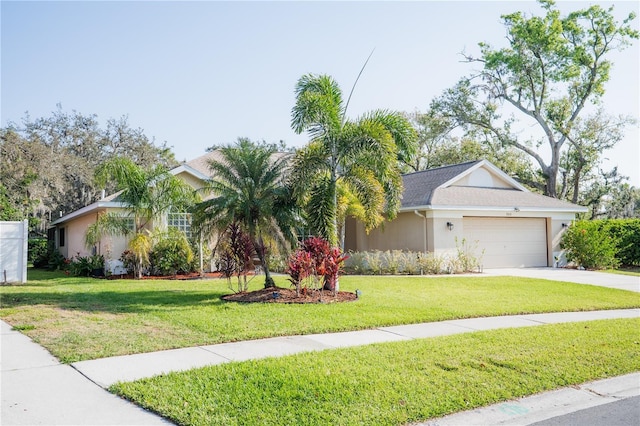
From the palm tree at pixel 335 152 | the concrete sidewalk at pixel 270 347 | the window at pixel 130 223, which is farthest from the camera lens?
the window at pixel 130 223

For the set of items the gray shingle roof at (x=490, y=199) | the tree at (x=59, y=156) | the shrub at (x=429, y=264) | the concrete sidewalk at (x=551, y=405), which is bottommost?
the concrete sidewalk at (x=551, y=405)

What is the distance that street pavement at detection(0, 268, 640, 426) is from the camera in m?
4.71

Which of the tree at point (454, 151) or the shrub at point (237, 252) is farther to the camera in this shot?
the tree at point (454, 151)

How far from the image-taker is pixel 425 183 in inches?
912

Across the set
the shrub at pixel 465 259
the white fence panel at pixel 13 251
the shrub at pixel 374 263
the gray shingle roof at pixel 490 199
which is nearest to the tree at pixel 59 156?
the white fence panel at pixel 13 251

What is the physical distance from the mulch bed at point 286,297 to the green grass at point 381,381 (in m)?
4.48

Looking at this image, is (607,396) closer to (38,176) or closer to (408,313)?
(408,313)

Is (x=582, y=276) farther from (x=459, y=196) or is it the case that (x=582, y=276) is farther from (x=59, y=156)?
(x=59, y=156)

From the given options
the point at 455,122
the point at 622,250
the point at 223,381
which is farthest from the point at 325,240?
the point at 455,122

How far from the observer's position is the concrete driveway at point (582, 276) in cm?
1590

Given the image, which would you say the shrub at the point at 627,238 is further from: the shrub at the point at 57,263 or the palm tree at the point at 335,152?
the shrub at the point at 57,263

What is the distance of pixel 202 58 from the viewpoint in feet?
48.7

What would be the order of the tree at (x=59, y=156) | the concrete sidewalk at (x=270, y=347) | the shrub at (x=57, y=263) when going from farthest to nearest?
the tree at (x=59, y=156)
the shrub at (x=57, y=263)
the concrete sidewalk at (x=270, y=347)

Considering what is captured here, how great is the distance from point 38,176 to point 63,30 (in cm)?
1835
